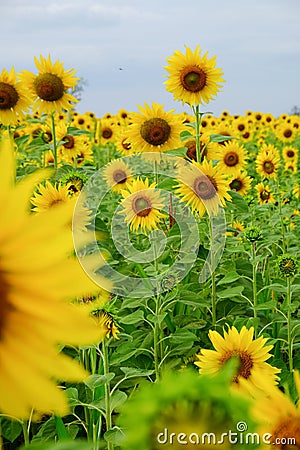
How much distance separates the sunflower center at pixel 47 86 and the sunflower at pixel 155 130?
1.39 ft

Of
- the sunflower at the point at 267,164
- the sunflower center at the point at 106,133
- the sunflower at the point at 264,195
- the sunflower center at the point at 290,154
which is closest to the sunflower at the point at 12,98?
the sunflower at the point at 264,195

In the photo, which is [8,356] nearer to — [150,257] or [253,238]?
[253,238]

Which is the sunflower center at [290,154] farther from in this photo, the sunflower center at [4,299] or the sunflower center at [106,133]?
the sunflower center at [4,299]

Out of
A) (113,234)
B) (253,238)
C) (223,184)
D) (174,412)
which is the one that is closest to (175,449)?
(174,412)

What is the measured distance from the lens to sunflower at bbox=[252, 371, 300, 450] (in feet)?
0.58

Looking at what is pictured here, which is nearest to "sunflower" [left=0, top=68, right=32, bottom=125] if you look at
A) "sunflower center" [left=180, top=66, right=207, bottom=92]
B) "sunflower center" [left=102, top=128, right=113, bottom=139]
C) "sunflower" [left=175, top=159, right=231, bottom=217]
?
"sunflower center" [left=180, top=66, right=207, bottom=92]

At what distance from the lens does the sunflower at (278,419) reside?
7.0 inches

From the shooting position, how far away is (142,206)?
1.97 m

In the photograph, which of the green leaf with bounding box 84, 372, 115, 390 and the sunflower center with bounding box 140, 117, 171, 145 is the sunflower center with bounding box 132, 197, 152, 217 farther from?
the green leaf with bounding box 84, 372, 115, 390

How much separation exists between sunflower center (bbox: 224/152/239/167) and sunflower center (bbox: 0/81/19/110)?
3.24 feet

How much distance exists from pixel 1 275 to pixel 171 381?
0.19 feet

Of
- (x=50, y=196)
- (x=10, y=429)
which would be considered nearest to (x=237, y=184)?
(x=50, y=196)

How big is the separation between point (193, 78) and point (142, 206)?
53cm

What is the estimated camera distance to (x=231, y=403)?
0.44 feet
